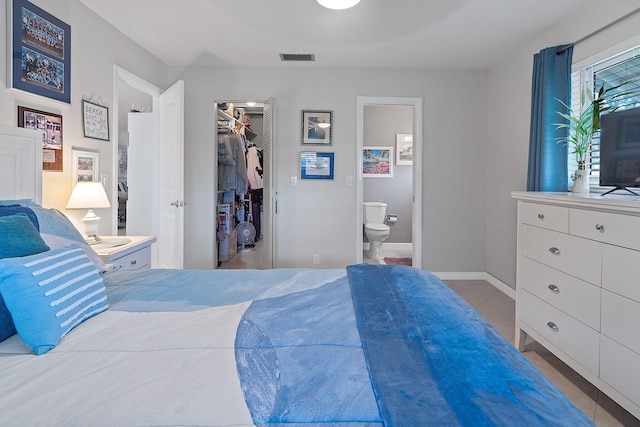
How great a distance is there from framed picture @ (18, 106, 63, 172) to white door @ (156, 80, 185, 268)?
105cm

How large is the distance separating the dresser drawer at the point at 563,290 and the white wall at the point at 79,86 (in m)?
3.23

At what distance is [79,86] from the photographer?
8.51 ft

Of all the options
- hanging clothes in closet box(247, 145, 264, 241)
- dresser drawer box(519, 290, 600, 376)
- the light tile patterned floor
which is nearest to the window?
dresser drawer box(519, 290, 600, 376)

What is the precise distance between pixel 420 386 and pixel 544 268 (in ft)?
5.91

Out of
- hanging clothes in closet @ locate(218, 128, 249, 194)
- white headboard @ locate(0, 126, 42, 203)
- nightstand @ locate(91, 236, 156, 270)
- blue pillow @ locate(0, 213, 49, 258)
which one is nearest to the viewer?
blue pillow @ locate(0, 213, 49, 258)

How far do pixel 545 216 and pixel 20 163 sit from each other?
10.1ft

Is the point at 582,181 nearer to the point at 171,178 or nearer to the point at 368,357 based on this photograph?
the point at 368,357

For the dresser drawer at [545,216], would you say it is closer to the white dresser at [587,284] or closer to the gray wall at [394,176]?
the white dresser at [587,284]

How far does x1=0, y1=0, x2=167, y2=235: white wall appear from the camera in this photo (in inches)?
82.1

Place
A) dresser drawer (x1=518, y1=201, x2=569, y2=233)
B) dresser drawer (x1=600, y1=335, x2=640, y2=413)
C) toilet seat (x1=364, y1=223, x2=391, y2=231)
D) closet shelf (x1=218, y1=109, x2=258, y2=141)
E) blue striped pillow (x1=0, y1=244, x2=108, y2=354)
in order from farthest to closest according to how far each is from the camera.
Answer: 1. toilet seat (x1=364, y1=223, x2=391, y2=231)
2. closet shelf (x1=218, y1=109, x2=258, y2=141)
3. dresser drawer (x1=518, y1=201, x2=569, y2=233)
4. dresser drawer (x1=600, y1=335, x2=640, y2=413)
5. blue striped pillow (x1=0, y1=244, x2=108, y2=354)

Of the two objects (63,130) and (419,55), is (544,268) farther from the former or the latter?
(63,130)

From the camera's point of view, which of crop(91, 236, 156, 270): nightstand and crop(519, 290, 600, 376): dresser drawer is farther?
crop(91, 236, 156, 270): nightstand

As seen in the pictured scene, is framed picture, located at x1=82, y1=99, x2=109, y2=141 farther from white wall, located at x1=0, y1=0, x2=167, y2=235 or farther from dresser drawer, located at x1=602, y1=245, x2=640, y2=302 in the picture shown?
dresser drawer, located at x1=602, y1=245, x2=640, y2=302

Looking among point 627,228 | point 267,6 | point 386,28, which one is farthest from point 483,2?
point 627,228
